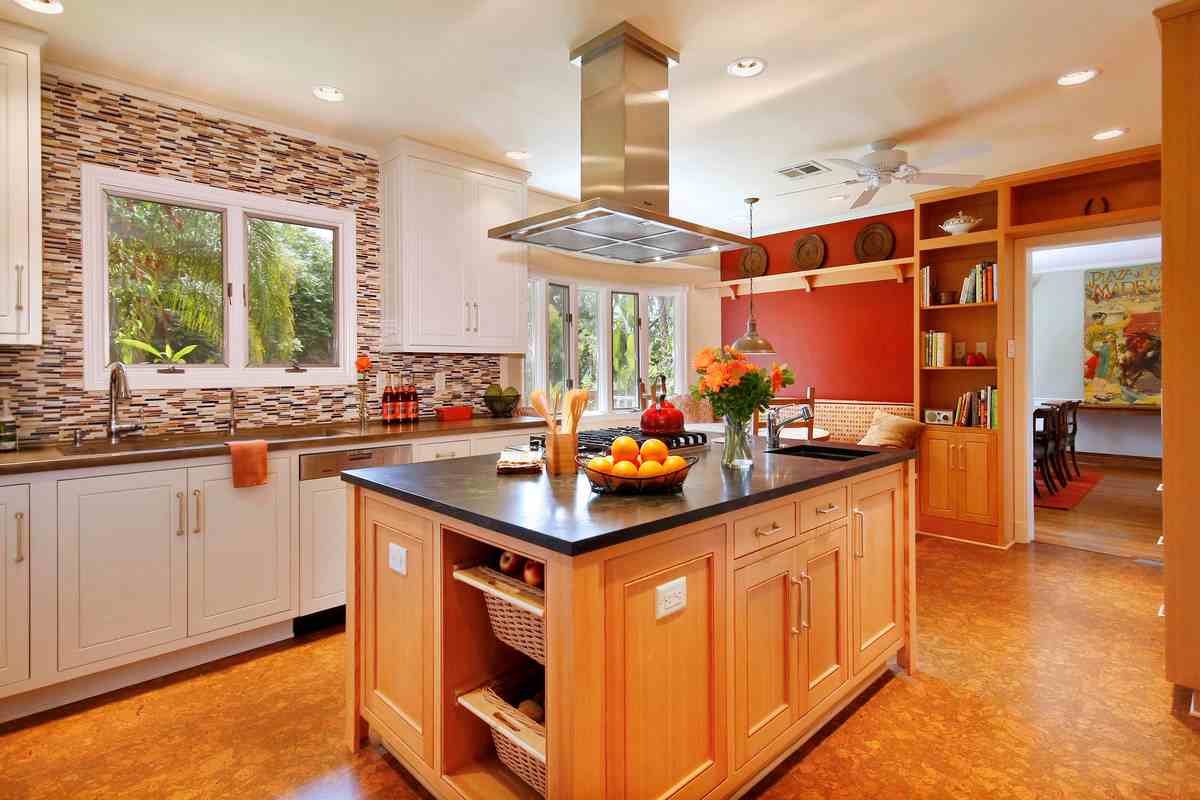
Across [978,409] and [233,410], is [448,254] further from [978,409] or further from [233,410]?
[978,409]

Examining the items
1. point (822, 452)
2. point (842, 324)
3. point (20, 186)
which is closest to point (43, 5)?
point (20, 186)

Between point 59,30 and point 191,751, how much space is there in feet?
9.41

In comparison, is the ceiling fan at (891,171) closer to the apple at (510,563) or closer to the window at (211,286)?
the apple at (510,563)

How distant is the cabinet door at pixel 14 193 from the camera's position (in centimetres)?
251

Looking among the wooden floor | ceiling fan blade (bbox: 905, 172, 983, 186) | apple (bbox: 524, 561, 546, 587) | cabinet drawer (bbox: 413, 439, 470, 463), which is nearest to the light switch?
apple (bbox: 524, 561, 546, 587)

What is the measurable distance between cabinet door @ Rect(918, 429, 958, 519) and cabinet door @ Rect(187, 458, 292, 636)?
453 cm

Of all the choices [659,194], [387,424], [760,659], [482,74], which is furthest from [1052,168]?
[387,424]

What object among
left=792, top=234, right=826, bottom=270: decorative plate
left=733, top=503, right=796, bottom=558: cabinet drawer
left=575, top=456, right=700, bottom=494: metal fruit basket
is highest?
left=792, top=234, right=826, bottom=270: decorative plate

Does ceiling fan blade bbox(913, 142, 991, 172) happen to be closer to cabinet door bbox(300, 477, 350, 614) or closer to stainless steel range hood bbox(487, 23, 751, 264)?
stainless steel range hood bbox(487, 23, 751, 264)

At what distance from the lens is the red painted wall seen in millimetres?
5453

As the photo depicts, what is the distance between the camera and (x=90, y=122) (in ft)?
9.52

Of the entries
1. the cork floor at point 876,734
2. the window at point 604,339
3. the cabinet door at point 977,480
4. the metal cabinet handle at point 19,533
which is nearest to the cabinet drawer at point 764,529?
the cork floor at point 876,734

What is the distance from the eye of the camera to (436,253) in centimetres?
392

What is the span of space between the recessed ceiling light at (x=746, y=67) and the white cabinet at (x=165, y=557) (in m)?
2.80
